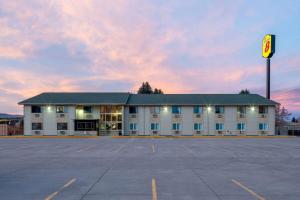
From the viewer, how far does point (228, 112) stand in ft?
167

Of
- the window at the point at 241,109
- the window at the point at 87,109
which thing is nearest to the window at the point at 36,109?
the window at the point at 87,109

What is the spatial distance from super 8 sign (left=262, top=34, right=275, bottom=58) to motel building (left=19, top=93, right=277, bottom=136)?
57.1 ft

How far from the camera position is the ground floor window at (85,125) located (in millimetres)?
50062

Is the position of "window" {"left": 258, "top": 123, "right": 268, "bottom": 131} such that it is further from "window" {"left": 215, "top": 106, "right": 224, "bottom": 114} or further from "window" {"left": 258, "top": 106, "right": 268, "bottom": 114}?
"window" {"left": 215, "top": 106, "right": 224, "bottom": 114}

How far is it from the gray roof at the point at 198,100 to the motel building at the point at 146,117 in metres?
0.18

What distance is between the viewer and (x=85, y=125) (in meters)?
50.2

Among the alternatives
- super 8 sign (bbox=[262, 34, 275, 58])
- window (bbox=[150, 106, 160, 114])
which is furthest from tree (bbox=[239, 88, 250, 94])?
window (bbox=[150, 106, 160, 114])

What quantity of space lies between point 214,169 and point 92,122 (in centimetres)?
3924

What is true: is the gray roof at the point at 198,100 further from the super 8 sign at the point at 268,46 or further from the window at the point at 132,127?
the super 8 sign at the point at 268,46

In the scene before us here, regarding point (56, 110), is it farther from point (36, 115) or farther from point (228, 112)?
point (228, 112)

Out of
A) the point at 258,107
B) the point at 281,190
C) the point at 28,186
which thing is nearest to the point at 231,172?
the point at 281,190

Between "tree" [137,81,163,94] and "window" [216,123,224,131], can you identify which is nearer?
"window" [216,123,224,131]

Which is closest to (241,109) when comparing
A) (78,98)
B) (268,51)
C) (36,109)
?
(268,51)

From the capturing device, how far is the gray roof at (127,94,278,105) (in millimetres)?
50941
